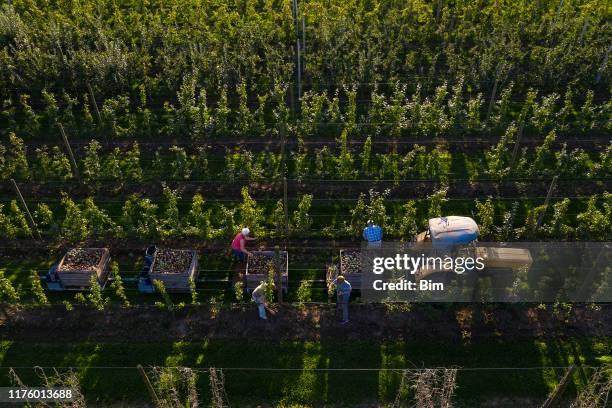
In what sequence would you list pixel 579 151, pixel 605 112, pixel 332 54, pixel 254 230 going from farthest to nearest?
1. pixel 332 54
2. pixel 605 112
3. pixel 579 151
4. pixel 254 230

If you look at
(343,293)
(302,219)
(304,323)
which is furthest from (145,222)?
(343,293)

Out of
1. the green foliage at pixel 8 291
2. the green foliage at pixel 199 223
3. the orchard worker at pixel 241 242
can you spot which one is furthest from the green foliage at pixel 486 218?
the green foliage at pixel 8 291

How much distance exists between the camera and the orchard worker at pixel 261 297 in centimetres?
1128

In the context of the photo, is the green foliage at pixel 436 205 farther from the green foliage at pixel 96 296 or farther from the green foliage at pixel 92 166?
the green foliage at pixel 92 166

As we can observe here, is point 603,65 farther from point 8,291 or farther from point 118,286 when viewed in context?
point 8,291

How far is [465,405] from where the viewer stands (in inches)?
402

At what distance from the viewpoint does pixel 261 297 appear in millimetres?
11344

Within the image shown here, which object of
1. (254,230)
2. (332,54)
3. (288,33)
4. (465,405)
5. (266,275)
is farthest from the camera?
(288,33)

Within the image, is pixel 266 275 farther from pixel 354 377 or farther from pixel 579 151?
pixel 579 151

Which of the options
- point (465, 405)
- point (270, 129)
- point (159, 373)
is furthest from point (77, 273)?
point (465, 405)

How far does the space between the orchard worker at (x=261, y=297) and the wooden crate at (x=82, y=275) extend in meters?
3.79

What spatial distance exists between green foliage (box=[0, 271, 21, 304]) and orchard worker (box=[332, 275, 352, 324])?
7134mm

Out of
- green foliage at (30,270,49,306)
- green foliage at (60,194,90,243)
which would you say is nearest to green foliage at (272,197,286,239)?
green foliage at (60,194,90,243)

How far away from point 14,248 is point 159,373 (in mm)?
6064
